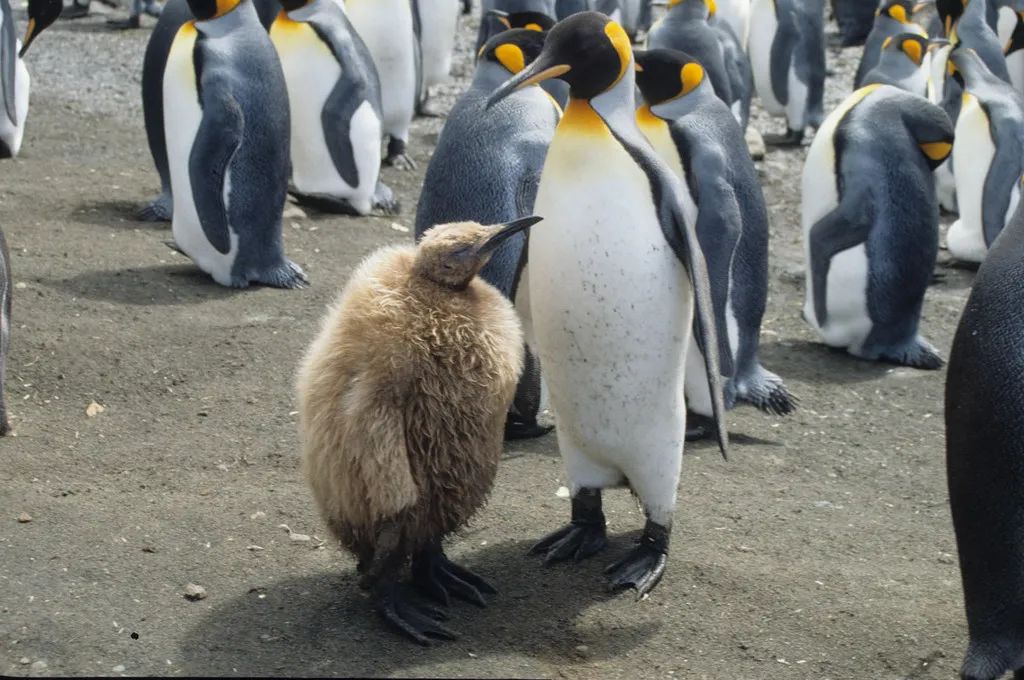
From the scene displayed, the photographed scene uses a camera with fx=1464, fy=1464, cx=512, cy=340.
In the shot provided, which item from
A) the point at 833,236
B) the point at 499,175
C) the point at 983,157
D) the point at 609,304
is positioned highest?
the point at 609,304

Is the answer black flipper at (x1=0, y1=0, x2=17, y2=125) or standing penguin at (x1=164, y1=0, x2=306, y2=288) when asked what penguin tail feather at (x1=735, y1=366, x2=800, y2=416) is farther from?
black flipper at (x1=0, y1=0, x2=17, y2=125)

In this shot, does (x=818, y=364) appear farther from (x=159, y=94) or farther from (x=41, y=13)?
(x=41, y=13)

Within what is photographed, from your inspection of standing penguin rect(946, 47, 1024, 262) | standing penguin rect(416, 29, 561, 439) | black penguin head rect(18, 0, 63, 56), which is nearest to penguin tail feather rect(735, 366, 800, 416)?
standing penguin rect(416, 29, 561, 439)

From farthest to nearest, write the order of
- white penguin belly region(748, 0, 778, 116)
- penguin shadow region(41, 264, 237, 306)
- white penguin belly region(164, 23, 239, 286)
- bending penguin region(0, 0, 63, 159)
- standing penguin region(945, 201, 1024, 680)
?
white penguin belly region(748, 0, 778, 116)
bending penguin region(0, 0, 63, 159)
white penguin belly region(164, 23, 239, 286)
penguin shadow region(41, 264, 237, 306)
standing penguin region(945, 201, 1024, 680)

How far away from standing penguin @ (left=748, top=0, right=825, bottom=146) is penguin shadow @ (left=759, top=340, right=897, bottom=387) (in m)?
4.26

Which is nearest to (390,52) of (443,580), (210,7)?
(210,7)

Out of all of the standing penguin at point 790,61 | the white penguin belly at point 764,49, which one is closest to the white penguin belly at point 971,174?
the standing penguin at point 790,61

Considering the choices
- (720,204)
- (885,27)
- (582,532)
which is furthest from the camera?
(885,27)

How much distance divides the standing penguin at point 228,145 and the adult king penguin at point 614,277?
280 cm

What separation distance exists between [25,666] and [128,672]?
0.20 meters

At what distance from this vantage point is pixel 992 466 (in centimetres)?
294

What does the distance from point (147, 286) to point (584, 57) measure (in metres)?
2.98

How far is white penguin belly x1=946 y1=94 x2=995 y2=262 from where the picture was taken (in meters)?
7.36

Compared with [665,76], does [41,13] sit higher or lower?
lower
